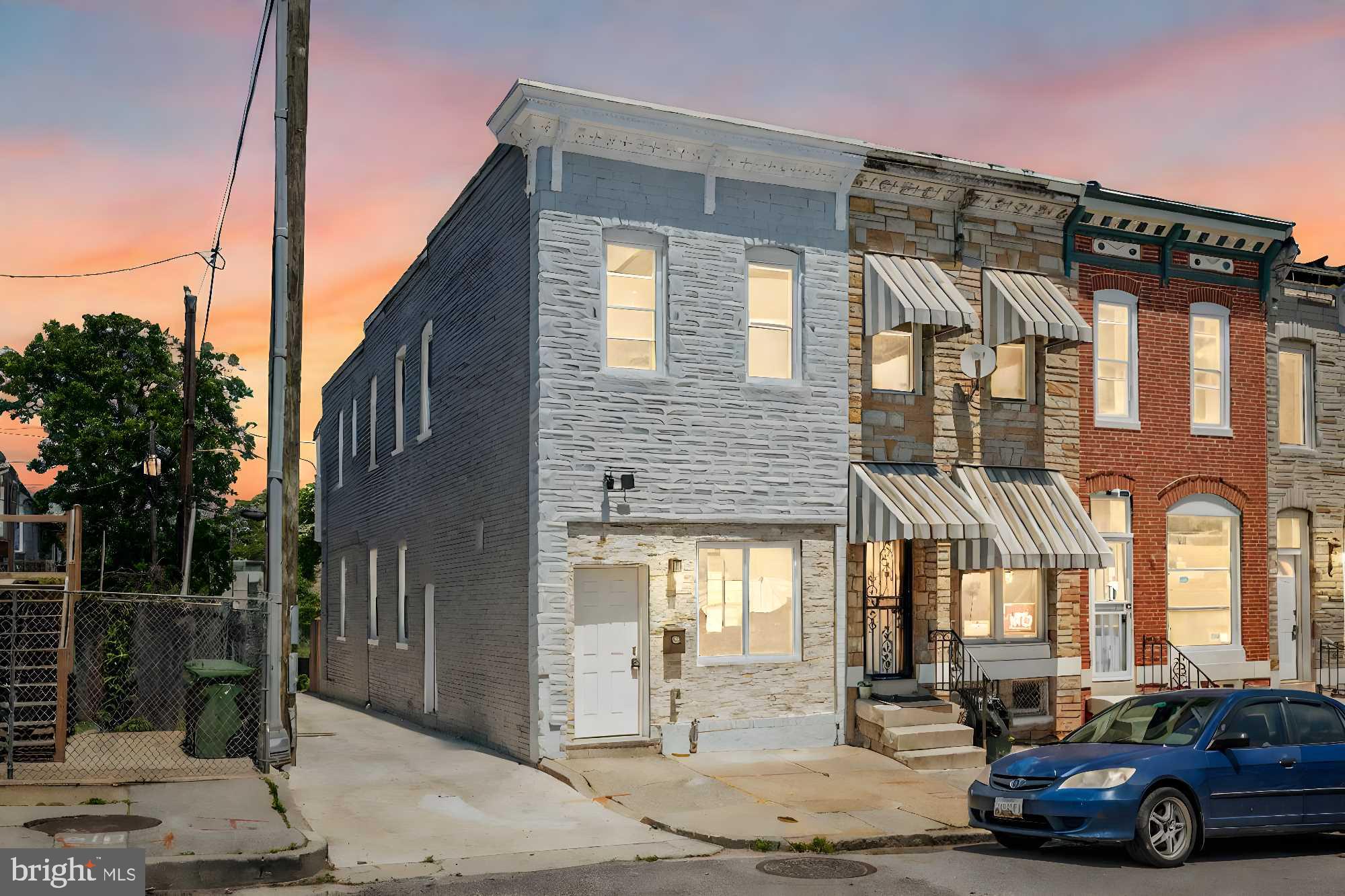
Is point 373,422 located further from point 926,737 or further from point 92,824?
point 92,824

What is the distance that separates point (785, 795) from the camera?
14016mm

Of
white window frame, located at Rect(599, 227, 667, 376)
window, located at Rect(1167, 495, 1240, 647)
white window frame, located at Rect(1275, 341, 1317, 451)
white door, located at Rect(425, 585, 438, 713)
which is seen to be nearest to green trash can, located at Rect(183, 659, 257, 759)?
white window frame, located at Rect(599, 227, 667, 376)

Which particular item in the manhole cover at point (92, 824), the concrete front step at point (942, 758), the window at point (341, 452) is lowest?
the concrete front step at point (942, 758)

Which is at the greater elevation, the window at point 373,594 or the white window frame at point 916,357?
the white window frame at point 916,357

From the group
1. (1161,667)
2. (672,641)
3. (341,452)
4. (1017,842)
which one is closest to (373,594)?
(341,452)

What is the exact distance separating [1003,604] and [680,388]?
6217 millimetres

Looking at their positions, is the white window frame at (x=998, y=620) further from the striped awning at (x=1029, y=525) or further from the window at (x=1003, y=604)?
the striped awning at (x=1029, y=525)

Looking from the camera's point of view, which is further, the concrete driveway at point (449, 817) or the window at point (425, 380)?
the window at point (425, 380)

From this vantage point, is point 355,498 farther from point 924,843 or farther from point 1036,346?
point 924,843

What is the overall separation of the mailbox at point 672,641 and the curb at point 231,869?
675 centimetres

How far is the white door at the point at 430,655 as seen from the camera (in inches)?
862

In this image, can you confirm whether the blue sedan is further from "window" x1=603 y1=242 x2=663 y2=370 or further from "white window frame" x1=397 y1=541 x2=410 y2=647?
"white window frame" x1=397 y1=541 x2=410 y2=647

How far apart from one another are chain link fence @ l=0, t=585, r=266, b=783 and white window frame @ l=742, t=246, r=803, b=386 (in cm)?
727

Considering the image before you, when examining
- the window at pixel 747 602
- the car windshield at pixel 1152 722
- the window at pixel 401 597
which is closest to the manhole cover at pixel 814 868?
the car windshield at pixel 1152 722
